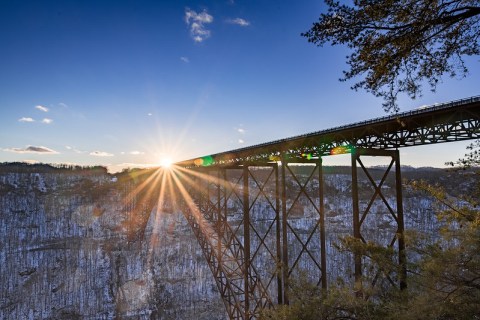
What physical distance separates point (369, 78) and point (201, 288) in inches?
1078

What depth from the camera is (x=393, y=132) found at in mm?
7840

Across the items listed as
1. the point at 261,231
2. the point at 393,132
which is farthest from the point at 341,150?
the point at 261,231

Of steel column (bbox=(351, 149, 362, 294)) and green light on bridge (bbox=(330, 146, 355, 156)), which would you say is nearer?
steel column (bbox=(351, 149, 362, 294))

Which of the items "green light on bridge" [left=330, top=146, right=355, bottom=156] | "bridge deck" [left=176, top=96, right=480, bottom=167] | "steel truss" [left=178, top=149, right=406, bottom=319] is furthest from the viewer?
"steel truss" [left=178, top=149, right=406, bottom=319]

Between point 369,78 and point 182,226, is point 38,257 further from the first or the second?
point 369,78

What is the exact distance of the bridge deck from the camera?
645 centimetres

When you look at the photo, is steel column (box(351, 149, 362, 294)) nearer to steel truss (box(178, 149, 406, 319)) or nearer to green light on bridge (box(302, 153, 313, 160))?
steel truss (box(178, 149, 406, 319))

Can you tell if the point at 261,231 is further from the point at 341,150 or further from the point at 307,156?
the point at 341,150

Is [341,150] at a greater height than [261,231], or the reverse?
[341,150]

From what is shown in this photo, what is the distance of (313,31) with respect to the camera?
536 centimetres

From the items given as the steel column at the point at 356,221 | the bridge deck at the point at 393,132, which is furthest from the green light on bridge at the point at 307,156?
the steel column at the point at 356,221

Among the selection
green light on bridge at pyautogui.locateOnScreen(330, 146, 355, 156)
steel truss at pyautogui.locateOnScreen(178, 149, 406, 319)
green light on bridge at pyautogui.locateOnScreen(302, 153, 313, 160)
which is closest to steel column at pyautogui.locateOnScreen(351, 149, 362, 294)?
steel truss at pyautogui.locateOnScreen(178, 149, 406, 319)

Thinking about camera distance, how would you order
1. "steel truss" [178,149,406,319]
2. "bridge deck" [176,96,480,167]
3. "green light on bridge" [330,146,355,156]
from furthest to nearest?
"steel truss" [178,149,406,319] < "green light on bridge" [330,146,355,156] < "bridge deck" [176,96,480,167]

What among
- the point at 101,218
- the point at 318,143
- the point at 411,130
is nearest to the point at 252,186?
the point at 101,218
